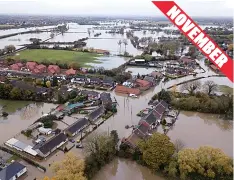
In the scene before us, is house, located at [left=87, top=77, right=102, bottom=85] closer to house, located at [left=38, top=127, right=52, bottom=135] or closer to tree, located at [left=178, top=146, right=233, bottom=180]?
house, located at [left=38, top=127, right=52, bottom=135]

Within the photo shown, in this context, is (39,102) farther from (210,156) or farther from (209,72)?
(209,72)

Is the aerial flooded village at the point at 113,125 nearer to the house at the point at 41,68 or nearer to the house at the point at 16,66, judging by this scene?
the house at the point at 41,68

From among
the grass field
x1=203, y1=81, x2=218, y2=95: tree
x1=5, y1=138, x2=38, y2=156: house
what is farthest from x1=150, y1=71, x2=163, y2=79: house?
x1=5, y1=138, x2=38, y2=156: house

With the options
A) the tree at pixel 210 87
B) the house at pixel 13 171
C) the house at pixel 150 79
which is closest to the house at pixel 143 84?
the house at pixel 150 79

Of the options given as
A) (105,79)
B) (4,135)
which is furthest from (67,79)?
(4,135)

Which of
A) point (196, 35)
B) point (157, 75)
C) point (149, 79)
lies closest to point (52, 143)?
point (196, 35)

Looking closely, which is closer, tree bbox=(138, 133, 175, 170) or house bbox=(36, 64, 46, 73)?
tree bbox=(138, 133, 175, 170)

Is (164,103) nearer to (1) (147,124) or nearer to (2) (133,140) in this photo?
(1) (147,124)
